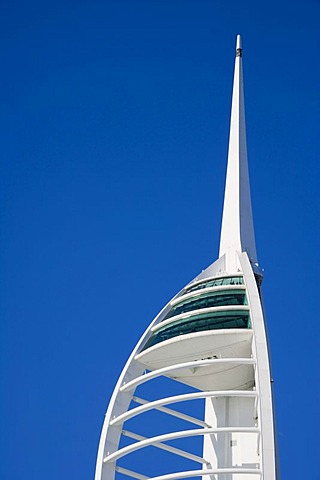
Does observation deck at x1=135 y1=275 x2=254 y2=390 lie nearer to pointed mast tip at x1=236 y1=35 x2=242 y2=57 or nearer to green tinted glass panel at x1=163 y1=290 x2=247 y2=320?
green tinted glass panel at x1=163 y1=290 x2=247 y2=320

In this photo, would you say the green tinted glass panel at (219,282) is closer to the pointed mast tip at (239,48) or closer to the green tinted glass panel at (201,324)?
the green tinted glass panel at (201,324)

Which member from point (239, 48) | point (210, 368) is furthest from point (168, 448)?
point (239, 48)

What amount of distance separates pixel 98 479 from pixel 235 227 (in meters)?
24.6

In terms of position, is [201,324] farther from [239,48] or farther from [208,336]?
[239,48]

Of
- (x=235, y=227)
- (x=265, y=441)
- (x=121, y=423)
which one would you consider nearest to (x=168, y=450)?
(x=121, y=423)

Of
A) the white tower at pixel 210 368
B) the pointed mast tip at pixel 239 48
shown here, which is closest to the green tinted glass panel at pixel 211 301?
the white tower at pixel 210 368

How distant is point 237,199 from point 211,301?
1508cm

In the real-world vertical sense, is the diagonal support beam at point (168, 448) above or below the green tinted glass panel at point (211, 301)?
below

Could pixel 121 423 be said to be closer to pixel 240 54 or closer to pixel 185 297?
pixel 185 297

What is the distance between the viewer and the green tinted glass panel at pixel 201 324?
168 feet

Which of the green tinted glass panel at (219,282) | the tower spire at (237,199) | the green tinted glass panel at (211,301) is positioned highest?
the tower spire at (237,199)

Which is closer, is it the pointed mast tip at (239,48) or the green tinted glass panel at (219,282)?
the green tinted glass panel at (219,282)

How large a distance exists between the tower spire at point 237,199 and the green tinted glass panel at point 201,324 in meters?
8.68

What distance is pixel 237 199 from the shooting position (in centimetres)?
6738
